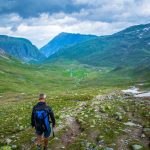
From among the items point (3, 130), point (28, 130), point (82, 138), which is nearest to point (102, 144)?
point (82, 138)

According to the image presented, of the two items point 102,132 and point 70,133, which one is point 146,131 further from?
point 70,133

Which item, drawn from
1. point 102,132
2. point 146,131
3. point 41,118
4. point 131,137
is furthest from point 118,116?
point 41,118

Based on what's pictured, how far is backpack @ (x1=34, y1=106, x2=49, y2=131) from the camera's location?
21.4 m

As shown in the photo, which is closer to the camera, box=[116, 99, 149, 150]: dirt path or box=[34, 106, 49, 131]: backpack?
box=[34, 106, 49, 131]: backpack

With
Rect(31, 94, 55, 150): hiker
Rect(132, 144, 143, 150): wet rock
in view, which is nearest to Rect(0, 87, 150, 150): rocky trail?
Rect(132, 144, 143, 150): wet rock

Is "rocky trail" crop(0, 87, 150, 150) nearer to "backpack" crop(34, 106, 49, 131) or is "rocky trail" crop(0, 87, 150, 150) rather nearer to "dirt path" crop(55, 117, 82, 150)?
"dirt path" crop(55, 117, 82, 150)

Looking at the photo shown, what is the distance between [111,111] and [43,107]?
18.2m

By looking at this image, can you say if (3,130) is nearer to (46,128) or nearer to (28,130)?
(28,130)

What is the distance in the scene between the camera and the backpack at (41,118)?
2138cm

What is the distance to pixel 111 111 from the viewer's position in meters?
38.5

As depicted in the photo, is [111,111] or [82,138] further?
[111,111]

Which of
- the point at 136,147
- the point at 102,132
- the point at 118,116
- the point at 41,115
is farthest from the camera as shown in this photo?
the point at 118,116

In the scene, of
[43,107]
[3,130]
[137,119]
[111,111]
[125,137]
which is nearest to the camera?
[43,107]

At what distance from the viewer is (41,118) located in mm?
21422
